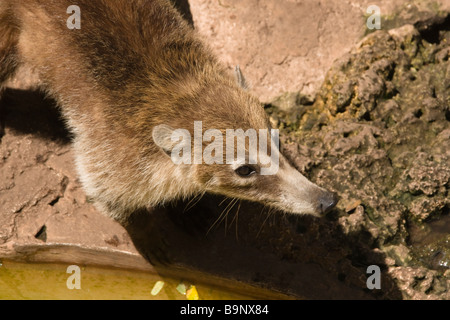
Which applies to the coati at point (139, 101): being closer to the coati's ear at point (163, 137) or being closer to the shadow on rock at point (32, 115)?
the coati's ear at point (163, 137)

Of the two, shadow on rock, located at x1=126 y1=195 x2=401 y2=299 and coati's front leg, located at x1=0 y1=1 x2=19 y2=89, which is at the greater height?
coati's front leg, located at x1=0 y1=1 x2=19 y2=89

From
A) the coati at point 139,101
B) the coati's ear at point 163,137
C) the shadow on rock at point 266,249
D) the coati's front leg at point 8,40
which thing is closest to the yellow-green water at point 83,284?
the shadow on rock at point 266,249

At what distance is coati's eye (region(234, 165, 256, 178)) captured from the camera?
3.88 meters

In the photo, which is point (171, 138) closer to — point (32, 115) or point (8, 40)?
point (8, 40)

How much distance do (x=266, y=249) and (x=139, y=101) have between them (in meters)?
1.52

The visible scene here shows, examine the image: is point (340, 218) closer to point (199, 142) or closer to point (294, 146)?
point (294, 146)

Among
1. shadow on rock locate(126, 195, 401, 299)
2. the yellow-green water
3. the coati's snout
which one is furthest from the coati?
the yellow-green water

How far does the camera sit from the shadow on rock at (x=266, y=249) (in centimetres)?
432

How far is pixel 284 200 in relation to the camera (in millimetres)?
3980

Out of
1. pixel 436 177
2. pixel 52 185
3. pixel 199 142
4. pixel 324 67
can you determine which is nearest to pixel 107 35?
pixel 199 142

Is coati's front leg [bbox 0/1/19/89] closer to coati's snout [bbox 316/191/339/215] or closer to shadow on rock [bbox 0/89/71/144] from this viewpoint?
shadow on rock [bbox 0/89/71/144]

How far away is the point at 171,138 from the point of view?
396 centimetres

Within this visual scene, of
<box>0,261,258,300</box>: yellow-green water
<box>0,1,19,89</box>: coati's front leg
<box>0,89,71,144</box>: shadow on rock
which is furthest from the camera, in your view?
<box>0,89,71,144</box>: shadow on rock

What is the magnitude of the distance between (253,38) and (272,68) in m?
0.36
